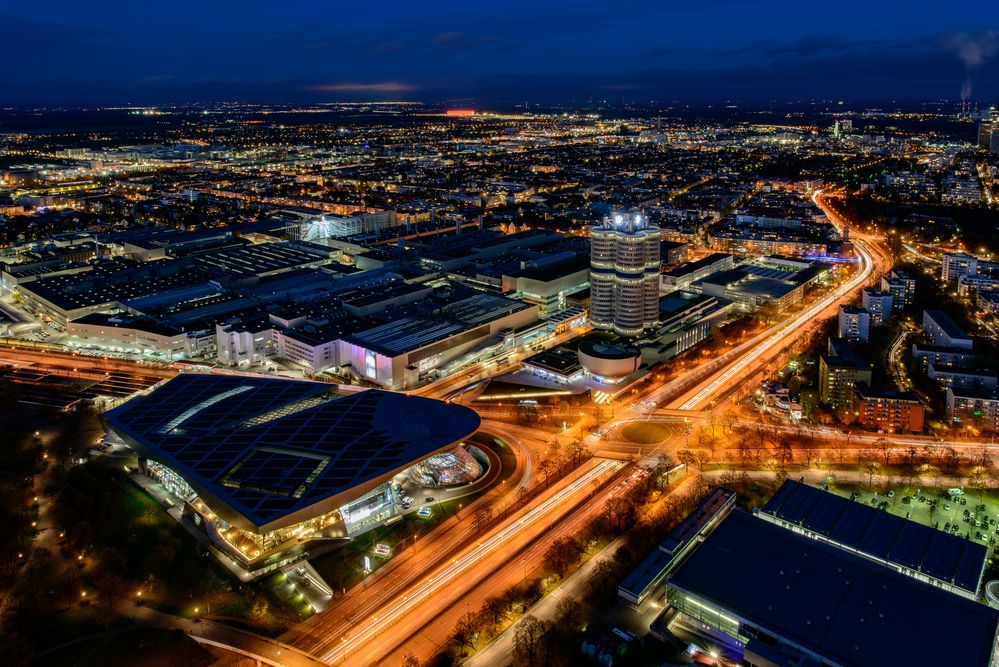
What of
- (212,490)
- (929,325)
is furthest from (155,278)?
(929,325)

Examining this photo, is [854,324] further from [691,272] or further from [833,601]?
[833,601]

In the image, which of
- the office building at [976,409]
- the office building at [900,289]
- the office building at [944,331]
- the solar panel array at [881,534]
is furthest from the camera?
the office building at [900,289]

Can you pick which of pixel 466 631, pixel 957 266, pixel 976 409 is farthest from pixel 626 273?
pixel 957 266

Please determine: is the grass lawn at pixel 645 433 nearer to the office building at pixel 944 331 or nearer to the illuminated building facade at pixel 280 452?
the illuminated building facade at pixel 280 452

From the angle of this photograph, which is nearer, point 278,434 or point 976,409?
point 278,434

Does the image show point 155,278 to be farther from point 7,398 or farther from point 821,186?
point 821,186

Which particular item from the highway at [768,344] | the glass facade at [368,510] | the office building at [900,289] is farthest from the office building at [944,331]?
the glass facade at [368,510]
